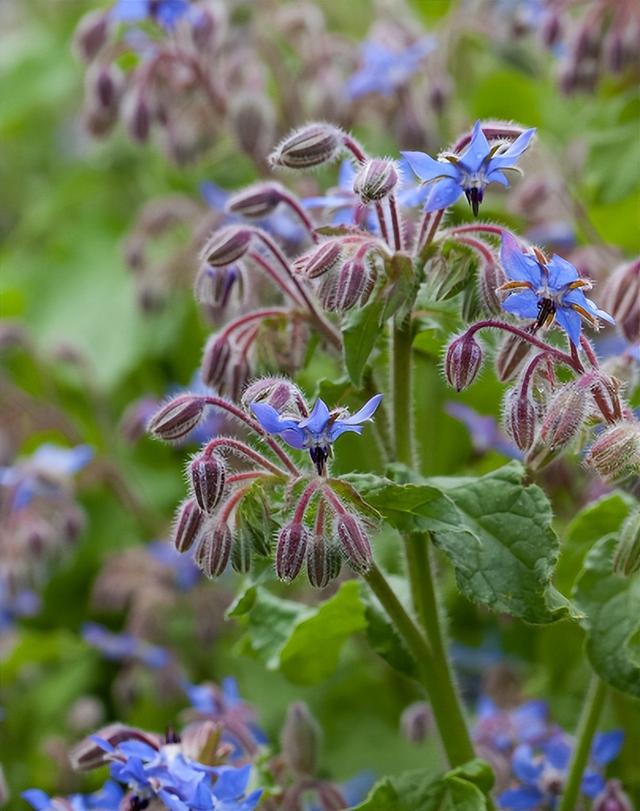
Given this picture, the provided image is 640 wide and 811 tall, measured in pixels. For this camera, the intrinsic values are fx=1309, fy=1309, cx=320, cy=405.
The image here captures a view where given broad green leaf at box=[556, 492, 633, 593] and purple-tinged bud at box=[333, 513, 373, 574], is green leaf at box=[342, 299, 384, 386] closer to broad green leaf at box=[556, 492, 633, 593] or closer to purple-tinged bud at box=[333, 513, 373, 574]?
purple-tinged bud at box=[333, 513, 373, 574]

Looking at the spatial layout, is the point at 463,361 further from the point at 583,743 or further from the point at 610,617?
the point at 583,743

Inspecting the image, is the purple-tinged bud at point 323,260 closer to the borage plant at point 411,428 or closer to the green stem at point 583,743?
the borage plant at point 411,428

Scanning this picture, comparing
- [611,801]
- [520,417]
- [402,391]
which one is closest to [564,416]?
[520,417]

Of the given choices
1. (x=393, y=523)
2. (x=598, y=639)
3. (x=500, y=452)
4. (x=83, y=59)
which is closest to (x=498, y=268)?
(x=393, y=523)

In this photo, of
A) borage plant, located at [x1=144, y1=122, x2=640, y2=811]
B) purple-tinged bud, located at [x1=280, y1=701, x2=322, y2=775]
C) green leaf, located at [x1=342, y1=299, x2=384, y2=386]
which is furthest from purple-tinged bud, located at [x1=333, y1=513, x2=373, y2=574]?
purple-tinged bud, located at [x1=280, y1=701, x2=322, y2=775]

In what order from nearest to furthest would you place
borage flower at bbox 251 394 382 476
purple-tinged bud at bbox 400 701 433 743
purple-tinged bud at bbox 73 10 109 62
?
borage flower at bbox 251 394 382 476 < purple-tinged bud at bbox 400 701 433 743 < purple-tinged bud at bbox 73 10 109 62

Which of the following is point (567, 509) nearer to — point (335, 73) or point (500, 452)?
point (500, 452)
